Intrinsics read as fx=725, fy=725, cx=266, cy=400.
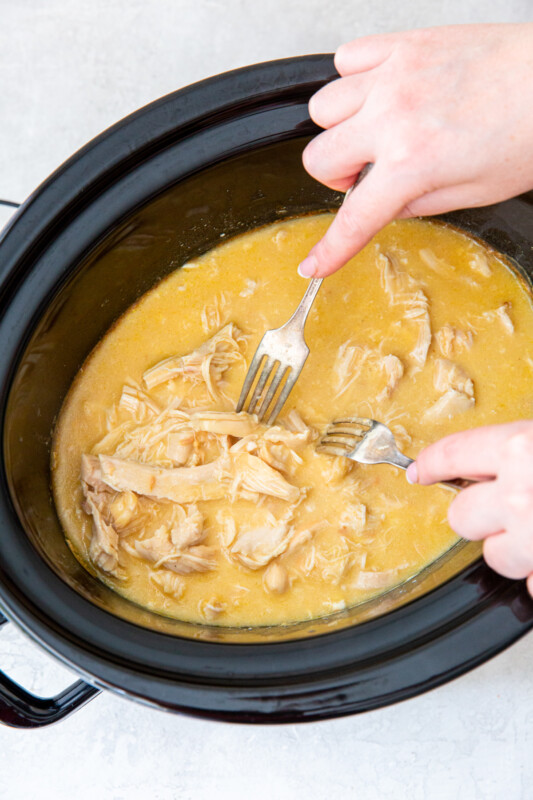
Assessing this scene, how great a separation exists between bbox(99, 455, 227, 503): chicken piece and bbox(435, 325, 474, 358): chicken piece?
58 centimetres

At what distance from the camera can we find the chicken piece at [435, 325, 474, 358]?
1.69m

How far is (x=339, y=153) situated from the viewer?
131 cm

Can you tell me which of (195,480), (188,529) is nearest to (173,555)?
(188,529)

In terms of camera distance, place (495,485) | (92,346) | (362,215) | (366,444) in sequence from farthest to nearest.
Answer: (92,346) → (366,444) → (362,215) → (495,485)

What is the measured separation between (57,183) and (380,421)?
2.82 ft

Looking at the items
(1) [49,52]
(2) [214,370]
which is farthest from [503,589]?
(1) [49,52]

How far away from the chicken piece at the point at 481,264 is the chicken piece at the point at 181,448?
0.80m

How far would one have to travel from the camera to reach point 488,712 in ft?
5.51

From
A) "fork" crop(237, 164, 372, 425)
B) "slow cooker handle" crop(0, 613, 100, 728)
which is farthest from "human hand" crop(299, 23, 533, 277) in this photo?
"slow cooker handle" crop(0, 613, 100, 728)

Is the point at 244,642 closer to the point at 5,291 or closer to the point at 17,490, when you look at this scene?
the point at 17,490

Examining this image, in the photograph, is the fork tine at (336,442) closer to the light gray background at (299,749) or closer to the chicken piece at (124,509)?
the chicken piece at (124,509)

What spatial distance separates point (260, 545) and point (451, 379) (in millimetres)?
574

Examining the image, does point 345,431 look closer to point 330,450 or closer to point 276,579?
point 330,450

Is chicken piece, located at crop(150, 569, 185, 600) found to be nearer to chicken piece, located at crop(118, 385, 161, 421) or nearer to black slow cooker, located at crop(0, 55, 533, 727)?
black slow cooker, located at crop(0, 55, 533, 727)
